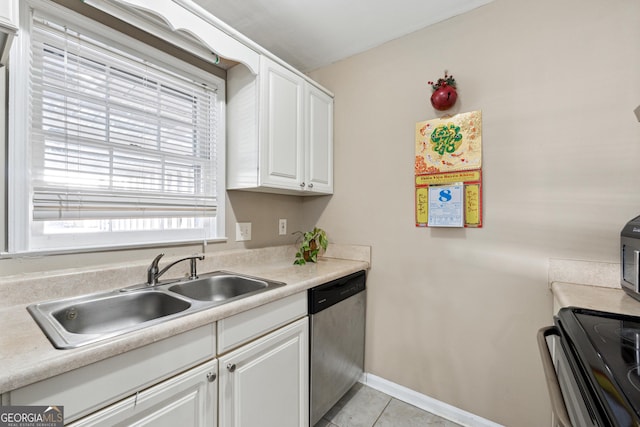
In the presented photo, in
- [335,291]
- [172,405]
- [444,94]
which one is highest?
[444,94]

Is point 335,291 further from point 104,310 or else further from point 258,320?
point 104,310

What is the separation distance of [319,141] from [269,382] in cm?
156

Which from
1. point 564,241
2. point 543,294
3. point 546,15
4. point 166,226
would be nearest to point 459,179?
point 564,241

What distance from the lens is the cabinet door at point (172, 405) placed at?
789 mm

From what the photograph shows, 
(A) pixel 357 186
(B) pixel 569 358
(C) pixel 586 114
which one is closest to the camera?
(B) pixel 569 358

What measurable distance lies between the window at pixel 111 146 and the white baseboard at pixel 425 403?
1529 millimetres

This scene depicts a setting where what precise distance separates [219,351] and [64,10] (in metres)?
1.59

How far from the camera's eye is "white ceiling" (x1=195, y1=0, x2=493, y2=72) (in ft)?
5.31

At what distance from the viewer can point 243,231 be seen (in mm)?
1972

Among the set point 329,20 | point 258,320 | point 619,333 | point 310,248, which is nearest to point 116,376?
point 258,320

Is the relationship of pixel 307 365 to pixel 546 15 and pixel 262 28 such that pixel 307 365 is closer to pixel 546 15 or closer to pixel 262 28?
pixel 262 28

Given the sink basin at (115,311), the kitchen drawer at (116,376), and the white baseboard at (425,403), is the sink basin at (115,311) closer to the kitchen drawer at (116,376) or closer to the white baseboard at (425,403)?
the kitchen drawer at (116,376)

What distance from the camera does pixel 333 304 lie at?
1.67 metres

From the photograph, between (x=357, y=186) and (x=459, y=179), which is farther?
(x=357, y=186)
